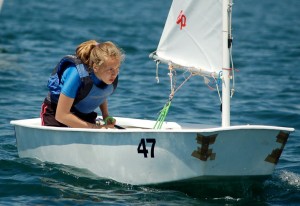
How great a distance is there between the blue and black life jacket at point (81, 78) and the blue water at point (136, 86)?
62cm

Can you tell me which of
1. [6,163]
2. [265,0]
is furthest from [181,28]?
[265,0]

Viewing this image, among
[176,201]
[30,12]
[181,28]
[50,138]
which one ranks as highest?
[30,12]

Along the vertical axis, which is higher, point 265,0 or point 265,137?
point 265,0

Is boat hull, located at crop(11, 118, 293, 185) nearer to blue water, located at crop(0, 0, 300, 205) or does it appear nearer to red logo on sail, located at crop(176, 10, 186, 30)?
blue water, located at crop(0, 0, 300, 205)

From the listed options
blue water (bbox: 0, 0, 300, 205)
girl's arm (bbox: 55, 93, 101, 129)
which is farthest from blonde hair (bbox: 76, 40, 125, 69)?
blue water (bbox: 0, 0, 300, 205)

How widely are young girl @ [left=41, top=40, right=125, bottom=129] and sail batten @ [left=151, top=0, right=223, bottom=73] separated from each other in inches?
23.9

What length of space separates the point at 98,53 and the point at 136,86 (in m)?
5.90

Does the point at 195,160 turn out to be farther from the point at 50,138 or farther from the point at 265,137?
the point at 50,138

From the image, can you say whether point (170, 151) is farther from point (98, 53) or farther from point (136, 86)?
point (136, 86)

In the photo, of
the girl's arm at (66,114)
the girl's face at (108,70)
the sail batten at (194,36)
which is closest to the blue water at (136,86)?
the girl's arm at (66,114)

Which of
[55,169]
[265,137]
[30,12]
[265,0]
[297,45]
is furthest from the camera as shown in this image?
[265,0]

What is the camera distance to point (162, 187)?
6.82 m

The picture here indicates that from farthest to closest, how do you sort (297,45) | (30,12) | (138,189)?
(30,12), (297,45), (138,189)

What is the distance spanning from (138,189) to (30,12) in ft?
57.3
